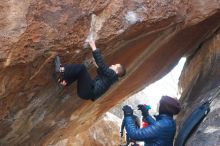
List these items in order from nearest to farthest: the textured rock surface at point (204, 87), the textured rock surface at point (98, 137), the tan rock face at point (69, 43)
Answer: the tan rock face at point (69, 43) < the textured rock surface at point (204, 87) < the textured rock surface at point (98, 137)

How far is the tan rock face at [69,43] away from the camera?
689cm

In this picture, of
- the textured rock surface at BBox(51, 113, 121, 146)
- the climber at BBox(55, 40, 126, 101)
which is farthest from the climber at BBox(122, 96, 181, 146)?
the textured rock surface at BBox(51, 113, 121, 146)

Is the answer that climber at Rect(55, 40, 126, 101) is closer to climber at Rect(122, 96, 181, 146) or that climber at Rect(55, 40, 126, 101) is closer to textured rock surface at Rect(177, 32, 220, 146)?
climber at Rect(122, 96, 181, 146)

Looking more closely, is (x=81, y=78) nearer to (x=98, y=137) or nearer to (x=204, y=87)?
→ (x=204, y=87)

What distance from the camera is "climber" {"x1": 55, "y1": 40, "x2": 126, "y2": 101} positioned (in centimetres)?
700

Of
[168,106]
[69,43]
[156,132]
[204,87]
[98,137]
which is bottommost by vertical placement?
[98,137]

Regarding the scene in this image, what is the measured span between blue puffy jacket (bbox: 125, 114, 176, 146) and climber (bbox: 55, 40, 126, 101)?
0.70m

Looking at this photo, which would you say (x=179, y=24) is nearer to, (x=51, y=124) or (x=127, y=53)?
(x=127, y=53)

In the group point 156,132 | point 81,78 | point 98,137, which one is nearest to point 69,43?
point 81,78

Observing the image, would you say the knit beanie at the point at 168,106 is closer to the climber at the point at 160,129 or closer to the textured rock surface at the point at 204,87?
the climber at the point at 160,129

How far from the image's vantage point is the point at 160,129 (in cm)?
703

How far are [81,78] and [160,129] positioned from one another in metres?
1.49

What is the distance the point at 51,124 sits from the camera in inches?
373

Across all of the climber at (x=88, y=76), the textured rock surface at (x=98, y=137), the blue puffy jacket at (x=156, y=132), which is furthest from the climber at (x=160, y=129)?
the textured rock surface at (x=98, y=137)
